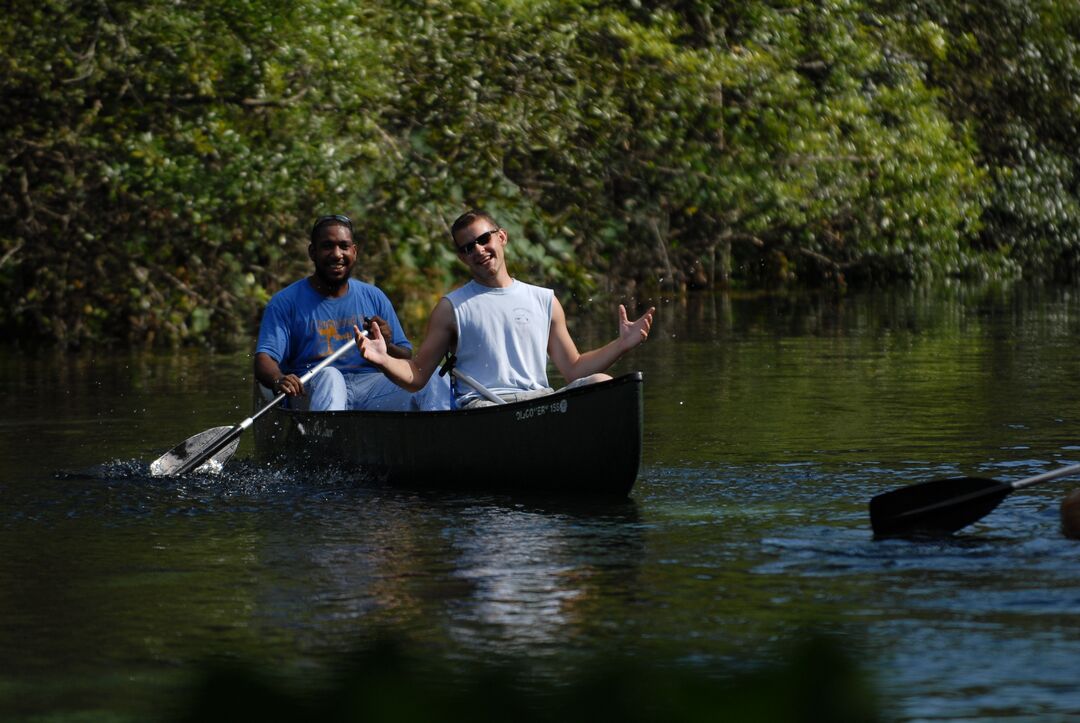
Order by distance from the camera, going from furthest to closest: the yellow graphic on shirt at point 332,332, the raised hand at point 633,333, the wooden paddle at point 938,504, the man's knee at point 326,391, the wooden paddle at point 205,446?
1. the yellow graphic on shirt at point 332,332
2. the man's knee at point 326,391
3. the wooden paddle at point 205,446
4. the raised hand at point 633,333
5. the wooden paddle at point 938,504

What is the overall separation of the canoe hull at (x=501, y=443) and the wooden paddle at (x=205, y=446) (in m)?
0.23

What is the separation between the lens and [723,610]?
18.1 ft

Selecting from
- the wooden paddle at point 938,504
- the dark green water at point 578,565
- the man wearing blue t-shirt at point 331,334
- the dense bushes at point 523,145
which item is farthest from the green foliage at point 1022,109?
the wooden paddle at point 938,504

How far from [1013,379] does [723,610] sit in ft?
29.5

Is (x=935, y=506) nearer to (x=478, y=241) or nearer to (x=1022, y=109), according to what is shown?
(x=478, y=241)

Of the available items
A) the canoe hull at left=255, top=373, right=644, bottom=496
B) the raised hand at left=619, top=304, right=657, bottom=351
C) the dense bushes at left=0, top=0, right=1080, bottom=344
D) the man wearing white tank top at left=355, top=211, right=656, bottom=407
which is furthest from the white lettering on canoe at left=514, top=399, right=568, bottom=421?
the dense bushes at left=0, top=0, right=1080, bottom=344

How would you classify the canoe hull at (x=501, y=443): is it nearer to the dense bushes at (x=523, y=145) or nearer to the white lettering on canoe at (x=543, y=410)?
the white lettering on canoe at (x=543, y=410)

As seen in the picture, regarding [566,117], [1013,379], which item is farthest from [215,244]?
[1013,379]

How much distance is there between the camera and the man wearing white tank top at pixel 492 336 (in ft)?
26.9

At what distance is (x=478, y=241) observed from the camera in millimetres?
8148

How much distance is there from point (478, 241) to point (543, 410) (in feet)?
2.60

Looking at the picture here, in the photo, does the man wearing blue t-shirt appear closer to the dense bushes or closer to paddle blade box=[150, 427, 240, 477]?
paddle blade box=[150, 427, 240, 477]

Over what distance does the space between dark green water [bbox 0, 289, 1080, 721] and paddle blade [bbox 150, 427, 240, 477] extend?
0.34 feet

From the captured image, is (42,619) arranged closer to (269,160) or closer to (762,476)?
(762,476)
